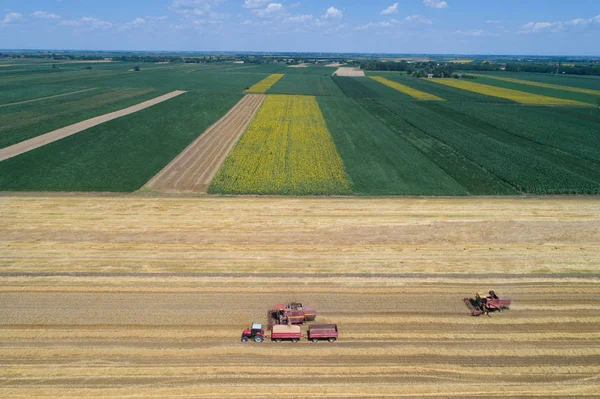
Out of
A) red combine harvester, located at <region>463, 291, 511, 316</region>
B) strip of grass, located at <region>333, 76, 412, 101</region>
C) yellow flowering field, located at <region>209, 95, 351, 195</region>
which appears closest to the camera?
red combine harvester, located at <region>463, 291, 511, 316</region>

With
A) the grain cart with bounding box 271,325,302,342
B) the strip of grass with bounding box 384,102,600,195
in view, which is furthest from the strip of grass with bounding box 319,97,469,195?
the grain cart with bounding box 271,325,302,342

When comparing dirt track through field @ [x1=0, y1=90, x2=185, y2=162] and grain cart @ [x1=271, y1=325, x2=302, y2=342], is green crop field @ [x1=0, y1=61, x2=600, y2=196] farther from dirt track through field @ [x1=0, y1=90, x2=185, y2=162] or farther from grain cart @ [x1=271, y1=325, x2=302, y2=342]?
grain cart @ [x1=271, y1=325, x2=302, y2=342]

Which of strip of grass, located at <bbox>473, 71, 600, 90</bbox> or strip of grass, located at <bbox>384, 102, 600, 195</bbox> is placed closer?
strip of grass, located at <bbox>384, 102, 600, 195</bbox>

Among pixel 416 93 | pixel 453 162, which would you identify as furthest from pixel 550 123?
pixel 416 93

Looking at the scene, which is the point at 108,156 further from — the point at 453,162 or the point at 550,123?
the point at 550,123

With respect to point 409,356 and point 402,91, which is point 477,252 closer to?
point 409,356
